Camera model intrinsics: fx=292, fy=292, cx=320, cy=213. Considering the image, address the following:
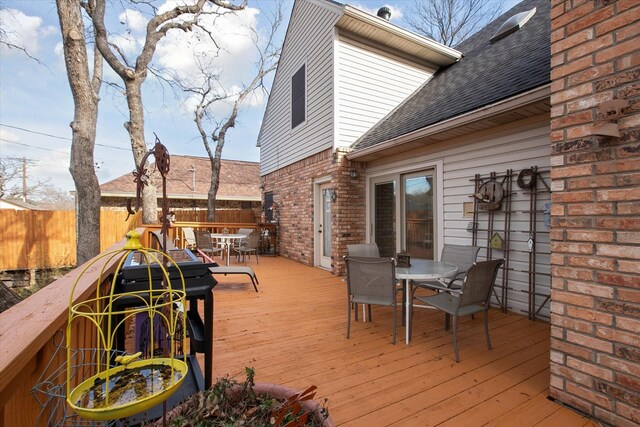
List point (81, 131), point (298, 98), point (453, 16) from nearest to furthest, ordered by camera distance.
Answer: point (81, 131) → point (298, 98) → point (453, 16)

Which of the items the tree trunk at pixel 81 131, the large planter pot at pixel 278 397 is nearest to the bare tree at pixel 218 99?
the tree trunk at pixel 81 131

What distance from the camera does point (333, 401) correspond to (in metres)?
1.96

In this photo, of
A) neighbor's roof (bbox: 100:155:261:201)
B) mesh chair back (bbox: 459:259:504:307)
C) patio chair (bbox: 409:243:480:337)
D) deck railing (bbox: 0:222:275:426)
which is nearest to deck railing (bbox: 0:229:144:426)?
deck railing (bbox: 0:222:275:426)

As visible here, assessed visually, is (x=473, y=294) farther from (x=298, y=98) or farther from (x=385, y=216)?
(x=298, y=98)

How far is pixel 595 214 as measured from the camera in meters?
1.75

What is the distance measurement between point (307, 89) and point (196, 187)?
1057 centimetres

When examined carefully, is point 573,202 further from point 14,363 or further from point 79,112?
point 79,112

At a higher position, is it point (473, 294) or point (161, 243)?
point (161, 243)

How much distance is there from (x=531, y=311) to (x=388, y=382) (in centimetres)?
239

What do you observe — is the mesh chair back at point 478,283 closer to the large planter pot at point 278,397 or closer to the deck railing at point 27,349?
the large planter pot at point 278,397

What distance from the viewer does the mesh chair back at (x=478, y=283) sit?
254 centimetres

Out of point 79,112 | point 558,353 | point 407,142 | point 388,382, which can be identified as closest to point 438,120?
point 407,142

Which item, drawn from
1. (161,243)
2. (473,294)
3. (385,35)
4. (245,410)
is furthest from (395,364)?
(385,35)

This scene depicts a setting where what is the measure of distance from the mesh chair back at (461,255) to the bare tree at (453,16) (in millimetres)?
10161
